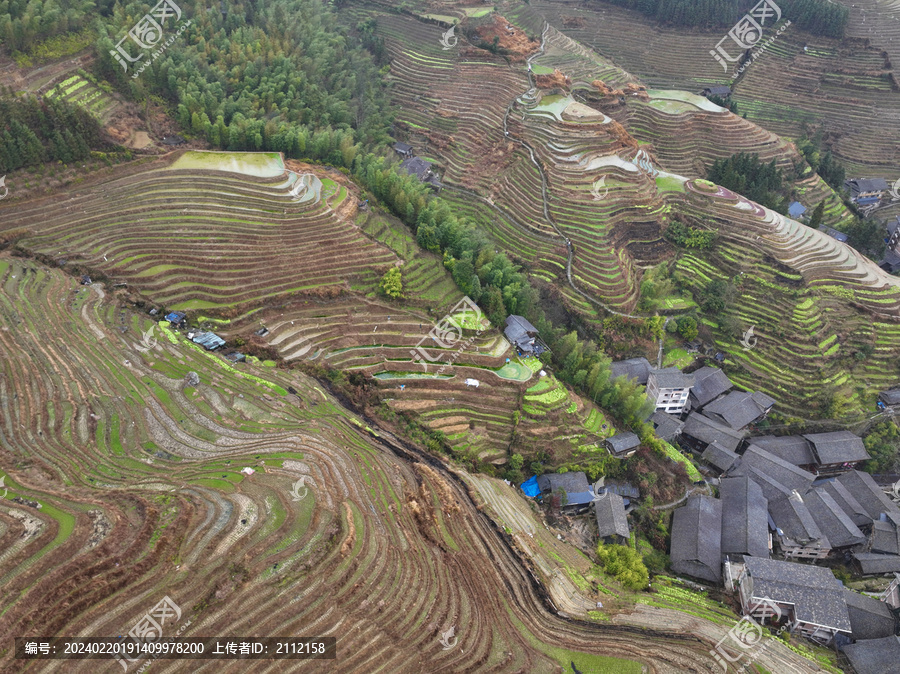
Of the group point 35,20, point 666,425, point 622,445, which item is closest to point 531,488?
point 622,445

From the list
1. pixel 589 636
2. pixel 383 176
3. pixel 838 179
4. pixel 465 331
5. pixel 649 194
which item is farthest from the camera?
pixel 838 179

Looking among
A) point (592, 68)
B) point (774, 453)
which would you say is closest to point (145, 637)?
point (774, 453)

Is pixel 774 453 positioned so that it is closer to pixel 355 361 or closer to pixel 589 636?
pixel 589 636

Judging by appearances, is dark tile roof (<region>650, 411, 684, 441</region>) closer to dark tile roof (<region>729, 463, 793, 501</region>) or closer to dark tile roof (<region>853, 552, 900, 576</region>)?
dark tile roof (<region>729, 463, 793, 501</region>)

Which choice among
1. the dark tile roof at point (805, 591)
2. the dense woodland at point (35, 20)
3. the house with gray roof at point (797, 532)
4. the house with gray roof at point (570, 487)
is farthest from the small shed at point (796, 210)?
the dense woodland at point (35, 20)

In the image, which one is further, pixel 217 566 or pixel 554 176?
pixel 554 176

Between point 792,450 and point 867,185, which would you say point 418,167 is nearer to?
point 792,450

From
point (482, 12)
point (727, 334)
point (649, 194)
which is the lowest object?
point (727, 334)
